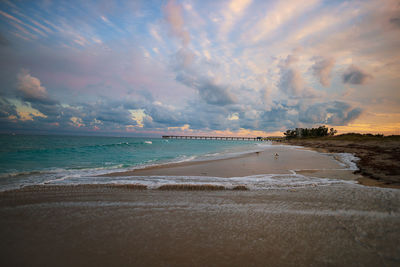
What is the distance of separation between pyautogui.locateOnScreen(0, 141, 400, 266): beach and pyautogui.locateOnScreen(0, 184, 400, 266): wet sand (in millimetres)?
19

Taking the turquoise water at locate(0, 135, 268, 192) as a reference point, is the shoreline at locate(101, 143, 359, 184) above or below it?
above

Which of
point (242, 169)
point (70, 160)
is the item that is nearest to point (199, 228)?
point (242, 169)

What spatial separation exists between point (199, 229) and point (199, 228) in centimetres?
5

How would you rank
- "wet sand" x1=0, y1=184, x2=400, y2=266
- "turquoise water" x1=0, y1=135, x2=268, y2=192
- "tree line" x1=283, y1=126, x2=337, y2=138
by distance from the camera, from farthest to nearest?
"tree line" x1=283, y1=126, x2=337, y2=138, "turquoise water" x1=0, y1=135, x2=268, y2=192, "wet sand" x1=0, y1=184, x2=400, y2=266

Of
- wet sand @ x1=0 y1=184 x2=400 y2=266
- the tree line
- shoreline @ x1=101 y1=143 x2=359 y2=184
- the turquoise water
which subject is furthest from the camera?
the tree line

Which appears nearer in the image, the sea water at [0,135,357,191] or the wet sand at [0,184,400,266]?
the wet sand at [0,184,400,266]

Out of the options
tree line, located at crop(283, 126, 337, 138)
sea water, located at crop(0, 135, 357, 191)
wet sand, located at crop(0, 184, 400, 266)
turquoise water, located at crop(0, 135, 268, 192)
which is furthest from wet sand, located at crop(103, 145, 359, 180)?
tree line, located at crop(283, 126, 337, 138)

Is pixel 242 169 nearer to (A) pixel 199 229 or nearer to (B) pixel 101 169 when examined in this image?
(A) pixel 199 229

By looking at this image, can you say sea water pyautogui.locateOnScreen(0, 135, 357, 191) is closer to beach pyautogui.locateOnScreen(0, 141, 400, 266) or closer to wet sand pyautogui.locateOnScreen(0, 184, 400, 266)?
beach pyautogui.locateOnScreen(0, 141, 400, 266)

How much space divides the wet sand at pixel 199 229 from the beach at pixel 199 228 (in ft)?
0.06

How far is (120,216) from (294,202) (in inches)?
213

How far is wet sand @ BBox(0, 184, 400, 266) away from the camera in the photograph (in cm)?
292

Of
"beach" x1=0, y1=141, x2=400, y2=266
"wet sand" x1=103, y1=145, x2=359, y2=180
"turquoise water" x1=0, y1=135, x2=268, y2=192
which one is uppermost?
"beach" x1=0, y1=141, x2=400, y2=266

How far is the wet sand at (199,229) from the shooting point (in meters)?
2.92
